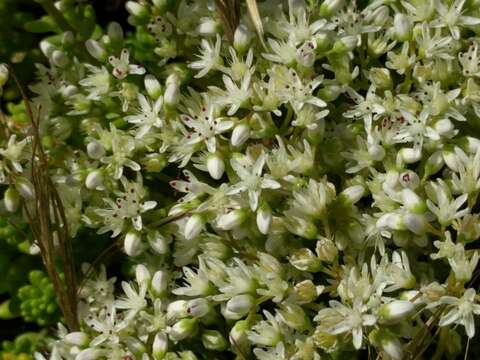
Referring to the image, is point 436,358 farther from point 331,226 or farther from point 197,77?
point 197,77

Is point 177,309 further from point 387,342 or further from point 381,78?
point 381,78

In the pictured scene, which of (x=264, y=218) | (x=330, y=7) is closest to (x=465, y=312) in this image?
(x=264, y=218)

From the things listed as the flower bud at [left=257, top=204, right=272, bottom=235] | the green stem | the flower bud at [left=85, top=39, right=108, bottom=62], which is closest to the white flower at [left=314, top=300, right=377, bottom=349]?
the flower bud at [left=257, top=204, right=272, bottom=235]

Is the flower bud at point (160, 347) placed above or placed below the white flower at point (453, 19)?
below

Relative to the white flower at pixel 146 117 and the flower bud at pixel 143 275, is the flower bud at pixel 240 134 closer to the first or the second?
the white flower at pixel 146 117

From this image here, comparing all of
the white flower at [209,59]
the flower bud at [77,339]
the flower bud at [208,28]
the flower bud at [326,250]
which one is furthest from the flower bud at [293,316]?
the flower bud at [208,28]
